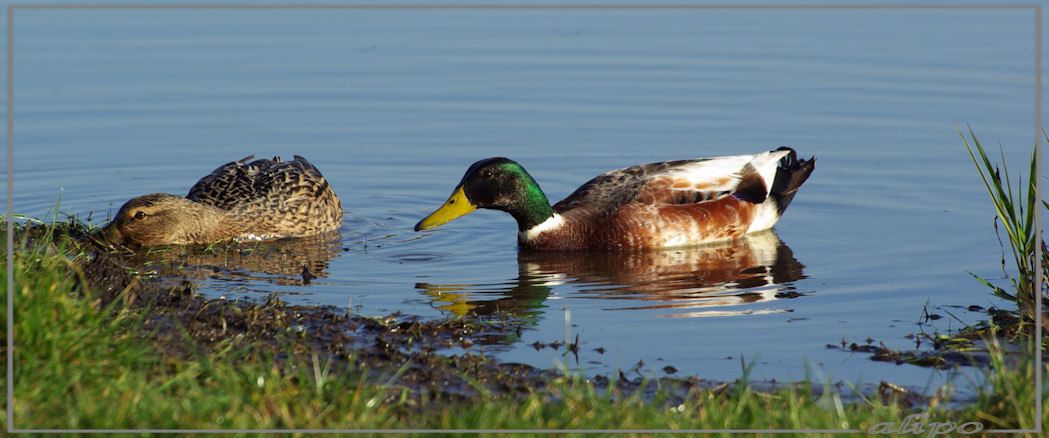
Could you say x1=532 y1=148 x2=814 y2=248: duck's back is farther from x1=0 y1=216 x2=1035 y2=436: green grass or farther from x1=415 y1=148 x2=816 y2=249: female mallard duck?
x1=0 y1=216 x2=1035 y2=436: green grass

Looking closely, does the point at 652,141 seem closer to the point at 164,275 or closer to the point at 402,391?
the point at 164,275

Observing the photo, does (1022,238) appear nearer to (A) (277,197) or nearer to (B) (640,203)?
(B) (640,203)

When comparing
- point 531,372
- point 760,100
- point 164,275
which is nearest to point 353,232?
point 164,275

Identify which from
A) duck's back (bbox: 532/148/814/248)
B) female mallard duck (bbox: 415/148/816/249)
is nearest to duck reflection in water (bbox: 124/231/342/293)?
female mallard duck (bbox: 415/148/816/249)

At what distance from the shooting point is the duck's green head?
352 inches

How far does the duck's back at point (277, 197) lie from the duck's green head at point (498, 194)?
3.26ft

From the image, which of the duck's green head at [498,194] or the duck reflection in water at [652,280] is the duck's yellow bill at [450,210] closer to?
the duck's green head at [498,194]

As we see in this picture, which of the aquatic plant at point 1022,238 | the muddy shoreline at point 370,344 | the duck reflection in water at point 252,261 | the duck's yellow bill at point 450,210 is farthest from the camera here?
the duck's yellow bill at point 450,210

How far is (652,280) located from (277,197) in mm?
3181

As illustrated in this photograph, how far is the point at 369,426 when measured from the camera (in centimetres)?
414

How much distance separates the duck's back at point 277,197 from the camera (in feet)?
30.2

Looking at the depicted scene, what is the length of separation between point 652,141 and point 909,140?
96.0 inches

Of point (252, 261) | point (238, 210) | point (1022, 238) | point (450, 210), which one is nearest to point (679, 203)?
point (450, 210)

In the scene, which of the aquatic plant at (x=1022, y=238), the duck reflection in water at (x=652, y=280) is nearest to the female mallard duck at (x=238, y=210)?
the duck reflection in water at (x=652, y=280)
